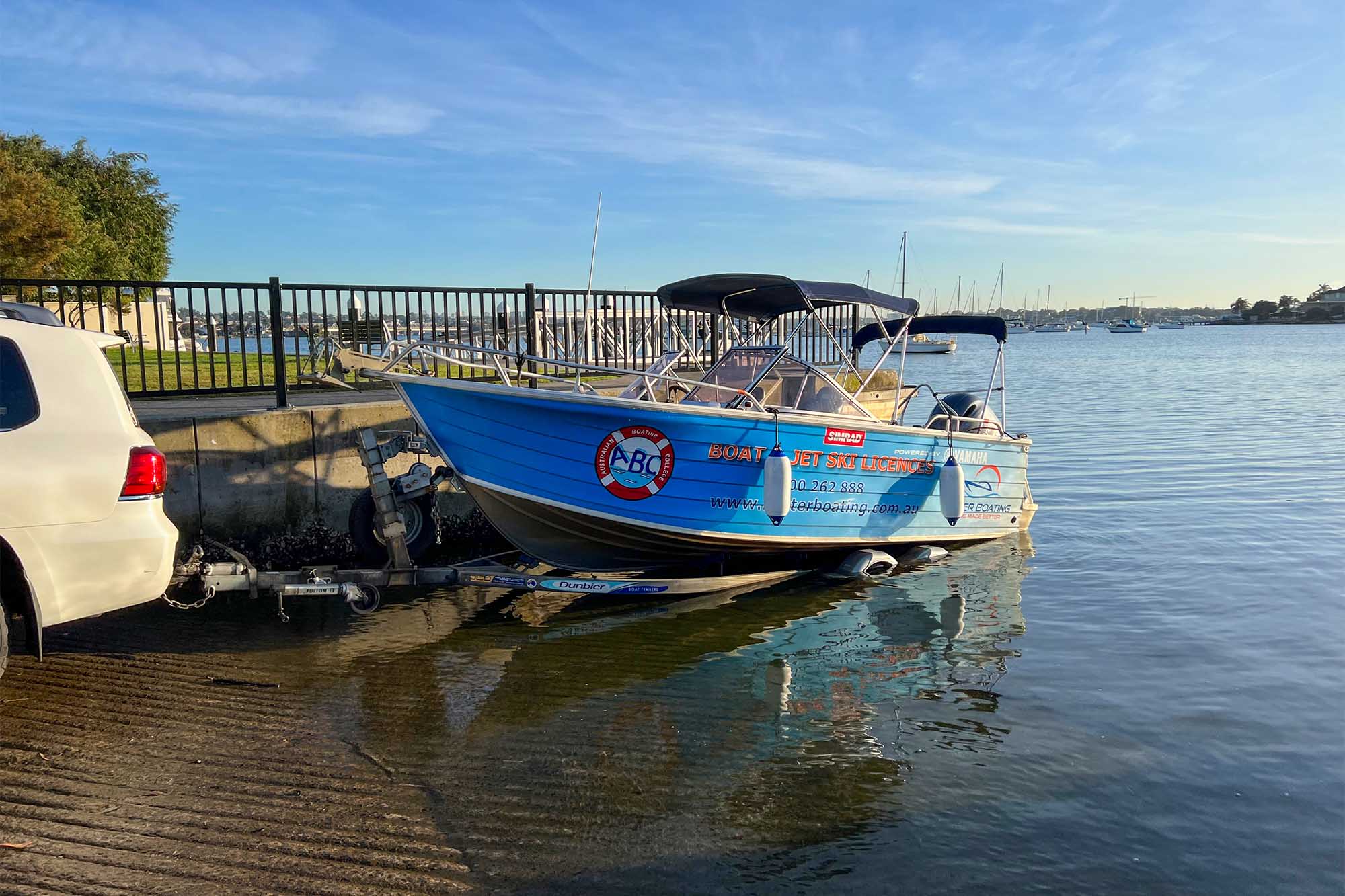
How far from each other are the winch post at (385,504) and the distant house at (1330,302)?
17597cm

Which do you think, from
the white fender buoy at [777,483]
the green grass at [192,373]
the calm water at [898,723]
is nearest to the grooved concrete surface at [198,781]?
the calm water at [898,723]

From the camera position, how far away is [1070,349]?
87.7 m

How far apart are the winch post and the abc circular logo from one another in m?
1.55

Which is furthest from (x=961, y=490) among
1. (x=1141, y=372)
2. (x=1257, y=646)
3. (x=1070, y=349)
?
(x=1070, y=349)

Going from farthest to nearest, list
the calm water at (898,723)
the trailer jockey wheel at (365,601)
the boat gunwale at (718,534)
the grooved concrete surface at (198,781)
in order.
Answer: the boat gunwale at (718,534), the trailer jockey wheel at (365,601), the calm water at (898,723), the grooved concrete surface at (198,781)

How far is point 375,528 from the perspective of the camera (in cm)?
774

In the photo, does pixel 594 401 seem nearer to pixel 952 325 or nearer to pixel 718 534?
pixel 718 534

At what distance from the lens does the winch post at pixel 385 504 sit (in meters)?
7.07

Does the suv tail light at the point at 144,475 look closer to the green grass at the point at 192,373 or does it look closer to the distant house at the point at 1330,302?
the green grass at the point at 192,373

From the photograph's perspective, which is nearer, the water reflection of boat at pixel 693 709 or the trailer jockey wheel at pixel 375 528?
the water reflection of boat at pixel 693 709

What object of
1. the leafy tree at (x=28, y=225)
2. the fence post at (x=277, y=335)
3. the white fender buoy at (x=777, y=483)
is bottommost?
the white fender buoy at (x=777, y=483)

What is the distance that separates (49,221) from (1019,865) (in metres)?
29.2

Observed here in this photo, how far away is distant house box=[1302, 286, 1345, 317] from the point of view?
148 meters

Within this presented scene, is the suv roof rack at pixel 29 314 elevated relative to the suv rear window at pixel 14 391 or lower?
elevated
